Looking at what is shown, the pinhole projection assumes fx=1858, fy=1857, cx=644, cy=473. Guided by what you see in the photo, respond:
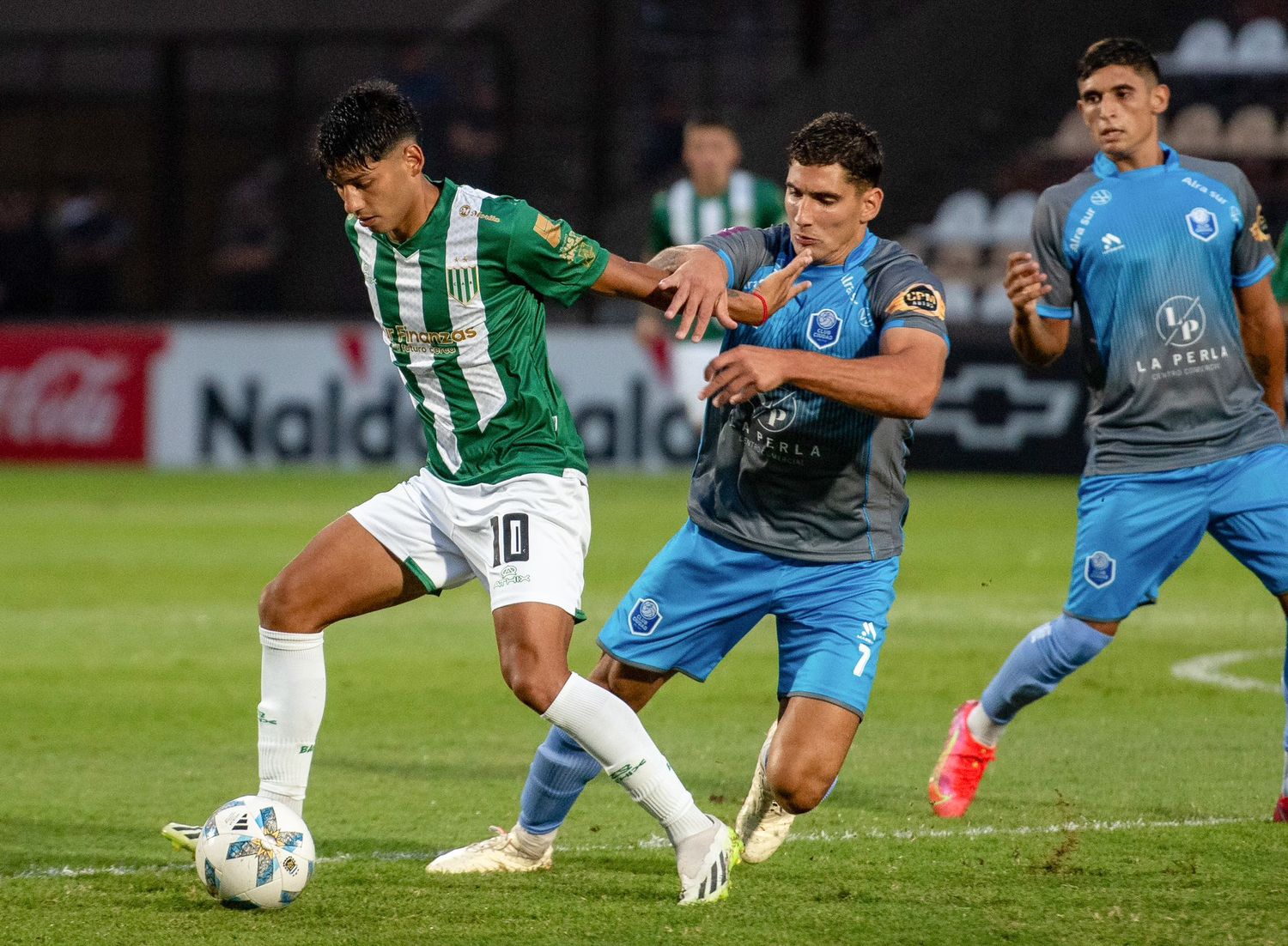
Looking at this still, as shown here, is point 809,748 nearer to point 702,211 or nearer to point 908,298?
point 908,298

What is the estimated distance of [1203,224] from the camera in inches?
207

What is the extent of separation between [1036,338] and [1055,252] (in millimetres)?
268

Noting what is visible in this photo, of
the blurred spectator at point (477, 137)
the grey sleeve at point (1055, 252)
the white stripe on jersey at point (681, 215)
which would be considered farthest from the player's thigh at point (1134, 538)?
the blurred spectator at point (477, 137)

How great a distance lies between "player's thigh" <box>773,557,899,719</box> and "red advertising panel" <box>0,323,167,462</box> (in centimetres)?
1269

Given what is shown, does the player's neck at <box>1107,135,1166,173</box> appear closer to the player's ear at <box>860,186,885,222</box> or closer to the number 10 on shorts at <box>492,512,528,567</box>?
the player's ear at <box>860,186,885,222</box>

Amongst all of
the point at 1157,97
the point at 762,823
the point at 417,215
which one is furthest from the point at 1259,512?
the point at 417,215

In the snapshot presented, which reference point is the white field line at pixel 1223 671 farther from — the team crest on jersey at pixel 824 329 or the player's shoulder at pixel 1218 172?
the team crest on jersey at pixel 824 329

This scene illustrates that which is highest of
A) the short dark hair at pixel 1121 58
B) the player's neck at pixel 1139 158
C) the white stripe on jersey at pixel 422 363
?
the short dark hair at pixel 1121 58

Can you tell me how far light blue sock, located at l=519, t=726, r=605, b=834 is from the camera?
181 inches

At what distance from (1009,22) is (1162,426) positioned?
49.4 ft

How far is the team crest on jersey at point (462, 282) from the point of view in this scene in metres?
4.52

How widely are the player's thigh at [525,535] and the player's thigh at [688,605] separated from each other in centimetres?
20

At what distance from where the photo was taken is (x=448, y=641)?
28.0 feet

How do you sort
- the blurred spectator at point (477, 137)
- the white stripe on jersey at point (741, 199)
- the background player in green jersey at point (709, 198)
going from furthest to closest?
1. the blurred spectator at point (477, 137)
2. the white stripe on jersey at point (741, 199)
3. the background player in green jersey at point (709, 198)
